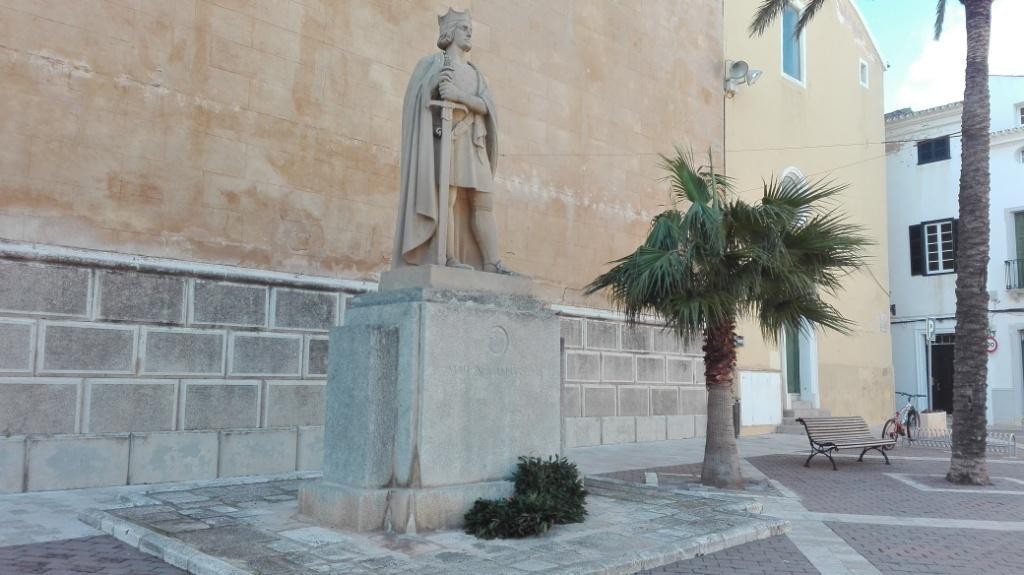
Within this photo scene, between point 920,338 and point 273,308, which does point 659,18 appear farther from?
point 920,338

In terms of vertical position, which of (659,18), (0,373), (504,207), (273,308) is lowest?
(0,373)

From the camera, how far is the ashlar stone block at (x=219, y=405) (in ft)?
30.0

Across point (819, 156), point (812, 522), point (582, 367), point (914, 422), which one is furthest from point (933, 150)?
point (812, 522)

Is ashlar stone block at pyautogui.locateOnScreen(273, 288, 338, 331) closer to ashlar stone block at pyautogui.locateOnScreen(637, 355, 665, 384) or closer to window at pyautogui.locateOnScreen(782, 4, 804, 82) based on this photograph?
ashlar stone block at pyautogui.locateOnScreen(637, 355, 665, 384)

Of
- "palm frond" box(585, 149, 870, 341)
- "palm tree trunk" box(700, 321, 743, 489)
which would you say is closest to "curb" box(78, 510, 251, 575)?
"palm frond" box(585, 149, 870, 341)

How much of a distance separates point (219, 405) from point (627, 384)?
822cm

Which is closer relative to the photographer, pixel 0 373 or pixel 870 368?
pixel 0 373

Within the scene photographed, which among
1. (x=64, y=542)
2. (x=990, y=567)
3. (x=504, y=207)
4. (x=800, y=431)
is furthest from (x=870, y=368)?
(x=64, y=542)

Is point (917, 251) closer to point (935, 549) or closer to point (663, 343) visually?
point (663, 343)

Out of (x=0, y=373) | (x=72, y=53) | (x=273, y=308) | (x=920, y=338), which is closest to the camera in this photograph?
(x=0, y=373)

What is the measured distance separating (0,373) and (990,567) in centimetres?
895

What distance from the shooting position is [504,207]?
44.3ft

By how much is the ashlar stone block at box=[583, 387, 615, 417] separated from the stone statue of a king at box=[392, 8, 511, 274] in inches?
300

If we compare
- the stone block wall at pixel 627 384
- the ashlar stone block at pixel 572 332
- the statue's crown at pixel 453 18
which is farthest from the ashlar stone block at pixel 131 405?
the ashlar stone block at pixel 572 332
